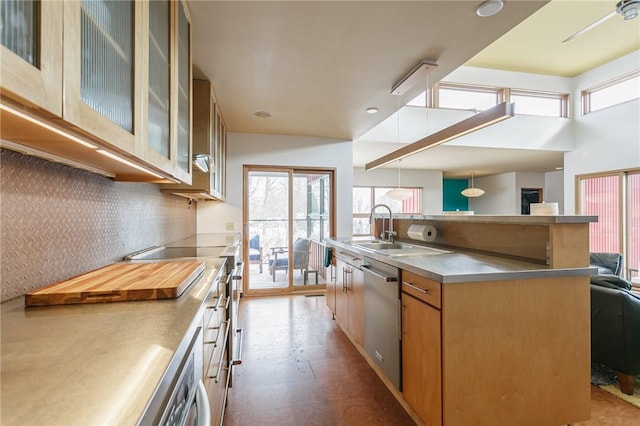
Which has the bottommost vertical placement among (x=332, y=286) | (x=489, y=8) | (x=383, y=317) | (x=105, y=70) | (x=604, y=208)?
(x=332, y=286)

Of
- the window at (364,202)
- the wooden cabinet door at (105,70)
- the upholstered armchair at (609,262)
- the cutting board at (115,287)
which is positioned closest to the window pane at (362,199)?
the window at (364,202)

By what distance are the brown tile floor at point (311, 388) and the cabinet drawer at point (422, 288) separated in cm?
80

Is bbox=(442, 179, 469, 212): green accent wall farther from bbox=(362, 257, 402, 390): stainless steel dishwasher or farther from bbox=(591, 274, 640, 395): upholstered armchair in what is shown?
bbox=(362, 257, 402, 390): stainless steel dishwasher

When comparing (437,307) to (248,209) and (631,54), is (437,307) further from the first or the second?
(631,54)

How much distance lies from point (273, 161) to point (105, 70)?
3.75 metres

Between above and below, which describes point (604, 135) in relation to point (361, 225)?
above

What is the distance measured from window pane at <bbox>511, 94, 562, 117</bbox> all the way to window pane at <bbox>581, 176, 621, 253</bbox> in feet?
5.09

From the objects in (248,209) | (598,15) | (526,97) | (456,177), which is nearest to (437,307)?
(248,209)

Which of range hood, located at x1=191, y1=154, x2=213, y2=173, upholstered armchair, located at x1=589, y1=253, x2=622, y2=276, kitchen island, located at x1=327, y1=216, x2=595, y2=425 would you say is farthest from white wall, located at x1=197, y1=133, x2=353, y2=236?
upholstered armchair, located at x1=589, y1=253, x2=622, y2=276

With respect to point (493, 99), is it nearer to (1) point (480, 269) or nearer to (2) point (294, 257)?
(2) point (294, 257)

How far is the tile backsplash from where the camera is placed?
3.09 ft

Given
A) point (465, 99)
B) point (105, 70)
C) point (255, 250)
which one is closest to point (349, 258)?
point (105, 70)

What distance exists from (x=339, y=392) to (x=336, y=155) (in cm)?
350

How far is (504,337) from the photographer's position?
153 centimetres
